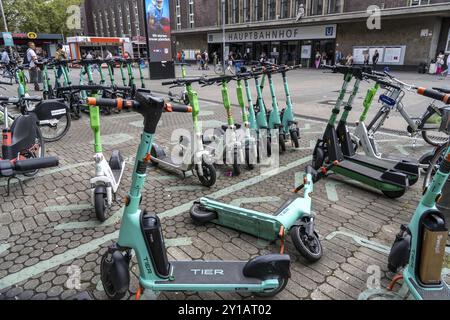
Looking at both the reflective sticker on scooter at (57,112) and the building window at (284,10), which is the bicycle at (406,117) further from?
the building window at (284,10)

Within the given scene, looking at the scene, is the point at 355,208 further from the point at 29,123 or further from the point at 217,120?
the point at 217,120

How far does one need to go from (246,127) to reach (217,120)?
3620 mm

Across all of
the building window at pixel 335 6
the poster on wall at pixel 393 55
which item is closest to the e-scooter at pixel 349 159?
the poster on wall at pixel 393 55

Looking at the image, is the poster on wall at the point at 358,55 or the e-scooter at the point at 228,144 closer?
the e-scooter at the point at 228,144

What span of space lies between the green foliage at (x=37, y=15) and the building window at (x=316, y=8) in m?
37.2

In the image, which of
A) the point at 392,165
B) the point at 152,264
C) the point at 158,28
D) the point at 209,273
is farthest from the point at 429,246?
the point at 158,28

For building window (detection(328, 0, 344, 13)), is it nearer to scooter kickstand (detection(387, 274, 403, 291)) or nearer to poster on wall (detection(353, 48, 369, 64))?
poster on wall (detection(353, 48, 369, 64))

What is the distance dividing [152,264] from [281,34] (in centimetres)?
3217

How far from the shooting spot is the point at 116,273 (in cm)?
207

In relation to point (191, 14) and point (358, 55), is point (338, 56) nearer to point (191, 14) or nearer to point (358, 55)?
point (358, 55)

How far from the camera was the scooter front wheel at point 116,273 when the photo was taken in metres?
2.07

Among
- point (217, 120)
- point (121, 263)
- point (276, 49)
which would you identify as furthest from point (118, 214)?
point (276, 49)

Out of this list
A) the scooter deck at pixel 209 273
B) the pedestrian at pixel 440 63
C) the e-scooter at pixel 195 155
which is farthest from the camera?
the pedestrian at pixel 440 63
